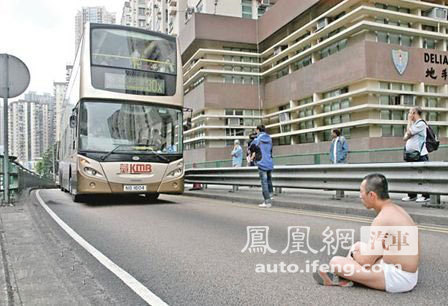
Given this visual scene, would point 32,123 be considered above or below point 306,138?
above

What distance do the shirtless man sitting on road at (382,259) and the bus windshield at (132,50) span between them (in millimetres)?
8856

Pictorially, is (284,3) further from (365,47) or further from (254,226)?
(254,226)

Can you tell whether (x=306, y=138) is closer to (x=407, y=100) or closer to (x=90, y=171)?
(x=407, y=100)

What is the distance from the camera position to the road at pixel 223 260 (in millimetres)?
3574

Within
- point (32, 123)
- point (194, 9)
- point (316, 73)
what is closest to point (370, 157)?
point (316, 73)

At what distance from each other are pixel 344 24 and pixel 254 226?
1890 cm

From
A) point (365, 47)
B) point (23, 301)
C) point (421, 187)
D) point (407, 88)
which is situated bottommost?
point (23, 301)

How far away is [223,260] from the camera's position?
4.84 m

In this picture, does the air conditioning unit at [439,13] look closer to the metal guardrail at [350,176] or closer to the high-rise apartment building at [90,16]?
the metal guardrail at [350,176]

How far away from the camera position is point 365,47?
20766 millimetres

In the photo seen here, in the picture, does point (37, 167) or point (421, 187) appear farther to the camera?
point (37, 167)

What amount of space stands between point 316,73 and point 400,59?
4.86 metres

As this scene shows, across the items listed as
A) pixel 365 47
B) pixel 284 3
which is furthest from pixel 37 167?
pixel 365 47

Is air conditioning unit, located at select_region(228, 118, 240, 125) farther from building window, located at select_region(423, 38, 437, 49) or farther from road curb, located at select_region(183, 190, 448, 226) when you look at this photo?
road curb, located at select_region(183, 190, 448, 226)
